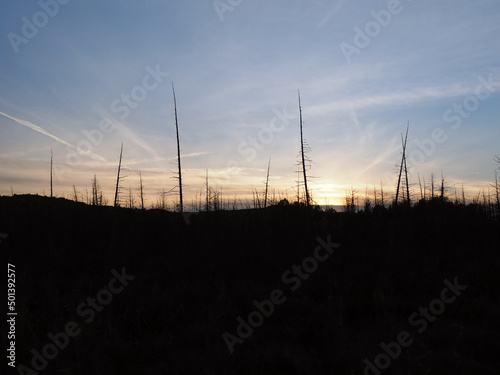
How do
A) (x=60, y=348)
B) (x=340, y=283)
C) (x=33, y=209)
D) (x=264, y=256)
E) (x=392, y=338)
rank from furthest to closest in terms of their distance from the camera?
(x=33, y=209), (x=264, y=256), (x=340, y=283), (x=392, y=338), (x=60, y=348)

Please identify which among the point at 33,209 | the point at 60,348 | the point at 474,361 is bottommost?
the point at 474,361

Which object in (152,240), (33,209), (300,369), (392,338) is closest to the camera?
(300,369)

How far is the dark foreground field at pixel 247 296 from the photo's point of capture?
346 centimetres

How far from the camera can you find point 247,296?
506cm

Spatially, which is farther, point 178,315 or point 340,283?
point 340,283

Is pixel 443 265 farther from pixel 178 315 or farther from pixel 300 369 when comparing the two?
pixel 178 315

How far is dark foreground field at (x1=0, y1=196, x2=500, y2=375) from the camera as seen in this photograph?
136 inches

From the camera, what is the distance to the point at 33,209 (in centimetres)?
948

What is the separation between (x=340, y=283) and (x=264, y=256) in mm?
1812

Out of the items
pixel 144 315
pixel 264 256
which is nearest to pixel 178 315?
pixel 144 315

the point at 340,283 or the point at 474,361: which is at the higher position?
the point at 340,283

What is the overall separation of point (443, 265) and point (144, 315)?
246 inches

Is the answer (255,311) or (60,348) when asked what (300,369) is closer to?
(255,311)

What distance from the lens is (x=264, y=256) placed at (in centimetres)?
683
